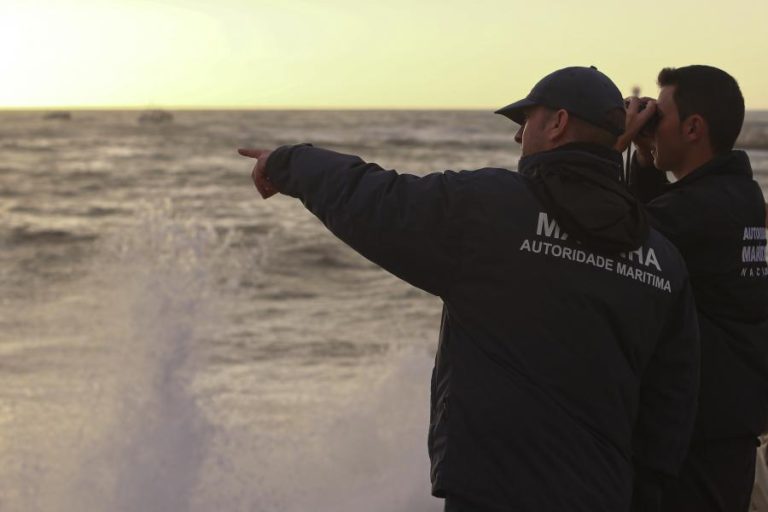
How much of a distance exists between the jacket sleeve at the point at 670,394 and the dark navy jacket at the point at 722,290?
22 centimetres

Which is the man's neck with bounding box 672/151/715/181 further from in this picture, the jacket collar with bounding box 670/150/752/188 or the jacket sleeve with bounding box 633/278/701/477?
the jacket sleeve with bounding box 633/278/701/477

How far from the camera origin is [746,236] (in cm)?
250

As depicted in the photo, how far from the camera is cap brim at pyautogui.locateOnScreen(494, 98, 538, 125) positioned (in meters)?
2.22

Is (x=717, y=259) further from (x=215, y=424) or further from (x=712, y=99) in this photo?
(x=215, y=424)

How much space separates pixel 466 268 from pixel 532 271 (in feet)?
0.44

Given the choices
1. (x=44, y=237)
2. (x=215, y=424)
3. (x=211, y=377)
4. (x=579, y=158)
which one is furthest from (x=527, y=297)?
(x=44, y=237)

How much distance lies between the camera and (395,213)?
6.76 feet

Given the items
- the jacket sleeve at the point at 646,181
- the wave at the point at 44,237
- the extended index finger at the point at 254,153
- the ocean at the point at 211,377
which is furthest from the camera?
the wave at the point at 44,237

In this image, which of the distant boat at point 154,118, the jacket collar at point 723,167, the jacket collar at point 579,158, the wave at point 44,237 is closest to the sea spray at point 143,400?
the jacket collar at point 723,167

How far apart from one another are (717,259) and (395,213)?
891mm

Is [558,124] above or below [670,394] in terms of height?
above

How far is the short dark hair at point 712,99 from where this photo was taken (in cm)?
253

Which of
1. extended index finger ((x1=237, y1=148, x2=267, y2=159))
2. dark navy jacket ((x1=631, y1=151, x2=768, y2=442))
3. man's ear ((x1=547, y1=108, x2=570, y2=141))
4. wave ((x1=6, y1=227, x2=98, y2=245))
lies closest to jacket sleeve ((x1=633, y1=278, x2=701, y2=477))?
dark navy jacket ((x1=631, y1=151, x2=768, y2=442))

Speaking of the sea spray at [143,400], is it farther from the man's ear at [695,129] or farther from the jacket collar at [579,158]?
the jacket collar at [579,158]
